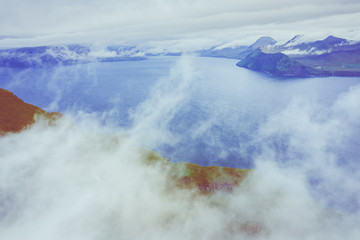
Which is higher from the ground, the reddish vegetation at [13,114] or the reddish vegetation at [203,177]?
the reddish vegetation at [13,114]

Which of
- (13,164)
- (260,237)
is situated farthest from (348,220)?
(13,164)

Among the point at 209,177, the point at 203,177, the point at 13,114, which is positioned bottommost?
the point at 203,177

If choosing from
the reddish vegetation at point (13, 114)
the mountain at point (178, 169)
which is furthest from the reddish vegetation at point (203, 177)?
the reddish vegetation at point (13, 114)

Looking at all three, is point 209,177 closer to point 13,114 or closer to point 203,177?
point 203,177

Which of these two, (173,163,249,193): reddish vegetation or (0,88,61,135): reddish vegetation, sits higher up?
(0,88,61,135): reddish vegetation

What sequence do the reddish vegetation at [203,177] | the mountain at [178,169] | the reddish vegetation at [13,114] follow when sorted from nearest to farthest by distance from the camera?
the reddish vegetation at [203,177], the mountain at [178,169], the reddish vegetation at [13,114]

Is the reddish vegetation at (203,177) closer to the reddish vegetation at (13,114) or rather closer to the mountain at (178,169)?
the mountain at (178,169)

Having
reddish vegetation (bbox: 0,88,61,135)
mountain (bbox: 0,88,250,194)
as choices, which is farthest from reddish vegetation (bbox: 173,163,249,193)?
reddish vegetation (bbox: 0,88,61,135)

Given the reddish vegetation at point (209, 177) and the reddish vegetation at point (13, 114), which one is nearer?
the reddish vegetation at point (209, 177)

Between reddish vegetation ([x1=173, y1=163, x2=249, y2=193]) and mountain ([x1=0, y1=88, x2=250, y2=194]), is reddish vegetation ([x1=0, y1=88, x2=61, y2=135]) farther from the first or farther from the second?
reddish vegetation ([x1=173, y1=163, x2=249, y2=193])

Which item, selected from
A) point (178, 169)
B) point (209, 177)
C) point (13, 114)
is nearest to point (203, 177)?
point (209, 177)
